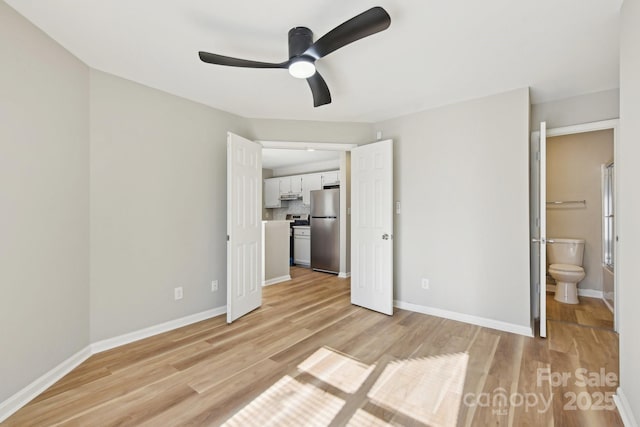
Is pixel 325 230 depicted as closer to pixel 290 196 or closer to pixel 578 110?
pixel 290 196

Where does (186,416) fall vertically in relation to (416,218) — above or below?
below

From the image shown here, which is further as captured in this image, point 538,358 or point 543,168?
point 543,168

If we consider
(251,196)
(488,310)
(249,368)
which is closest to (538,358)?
(488,310)

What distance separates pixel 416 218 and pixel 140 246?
2942 mm

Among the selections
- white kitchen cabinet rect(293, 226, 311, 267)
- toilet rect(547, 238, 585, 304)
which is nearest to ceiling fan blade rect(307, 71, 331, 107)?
toilet rect(547, 238, 585, 304)

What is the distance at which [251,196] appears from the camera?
10.9ft

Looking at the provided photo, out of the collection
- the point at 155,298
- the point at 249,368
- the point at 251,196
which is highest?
the point at 251,196

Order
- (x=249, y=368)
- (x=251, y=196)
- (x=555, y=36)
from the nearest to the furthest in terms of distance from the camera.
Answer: (x=555, y=36), (x=249, y=368), (x=251, y=196)

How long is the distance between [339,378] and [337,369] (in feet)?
0.39

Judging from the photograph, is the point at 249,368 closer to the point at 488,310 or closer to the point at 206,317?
the point at 206,317

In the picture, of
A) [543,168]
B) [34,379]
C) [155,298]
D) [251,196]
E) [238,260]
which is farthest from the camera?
[251,196]

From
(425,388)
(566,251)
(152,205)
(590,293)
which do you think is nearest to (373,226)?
(425,388)

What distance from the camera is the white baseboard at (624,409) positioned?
1.48 meters

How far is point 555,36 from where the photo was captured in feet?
6.36
